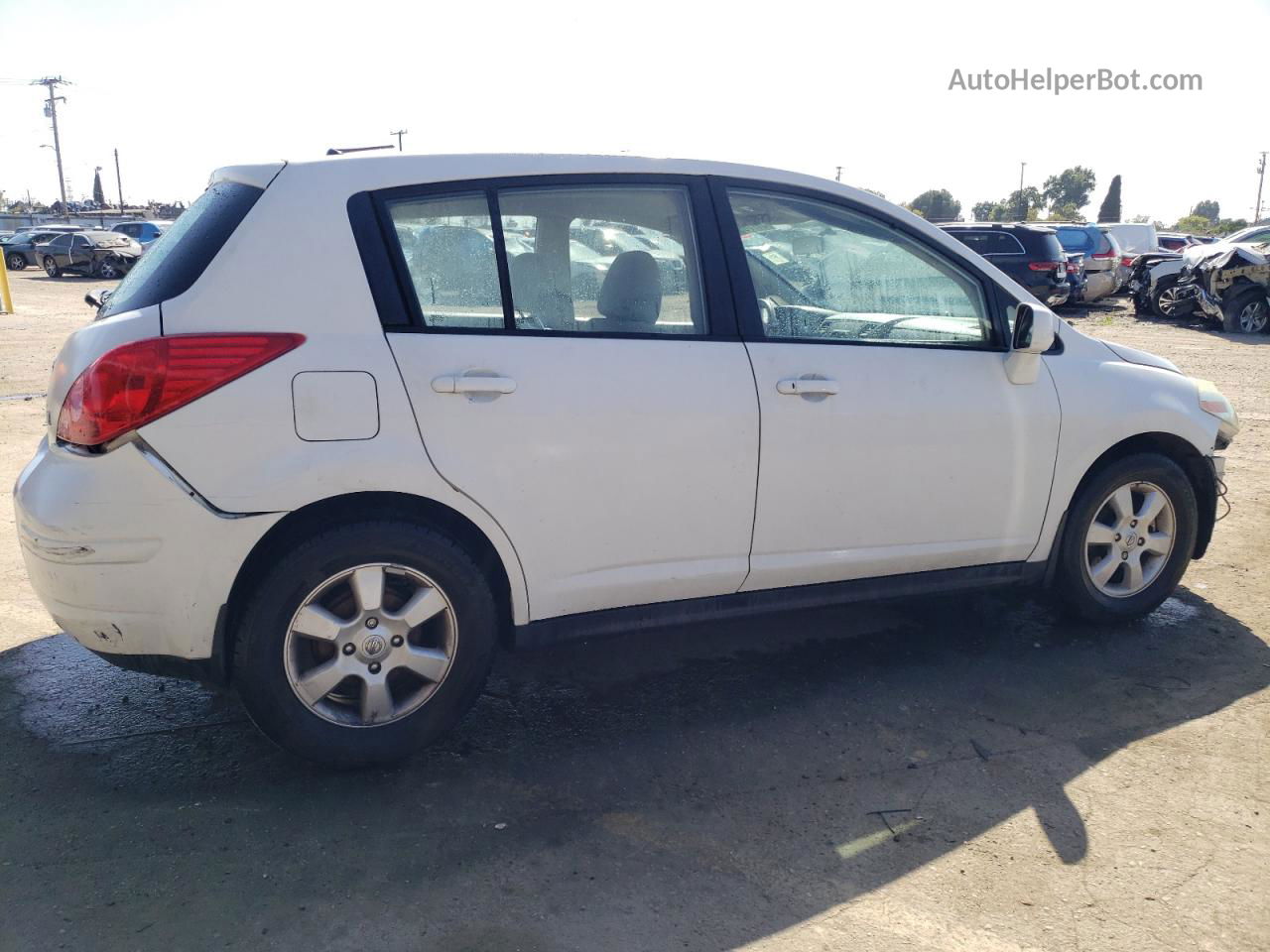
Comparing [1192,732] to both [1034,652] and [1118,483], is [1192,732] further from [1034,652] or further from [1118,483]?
[1118,483]

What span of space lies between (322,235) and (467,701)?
4.93 feet

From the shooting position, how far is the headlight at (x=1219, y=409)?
448cm

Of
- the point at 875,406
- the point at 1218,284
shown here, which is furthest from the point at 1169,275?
the point at 875,406

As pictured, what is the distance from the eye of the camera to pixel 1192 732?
140 inches

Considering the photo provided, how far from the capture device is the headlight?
4.48 metres

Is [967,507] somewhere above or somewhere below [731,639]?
above

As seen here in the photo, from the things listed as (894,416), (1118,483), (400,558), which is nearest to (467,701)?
(400,558)

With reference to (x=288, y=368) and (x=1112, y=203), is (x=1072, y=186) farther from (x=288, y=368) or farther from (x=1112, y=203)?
(x=288, y=368)

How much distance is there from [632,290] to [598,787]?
161 centimetres

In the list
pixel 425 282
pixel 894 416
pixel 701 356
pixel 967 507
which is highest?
pixel 425 282

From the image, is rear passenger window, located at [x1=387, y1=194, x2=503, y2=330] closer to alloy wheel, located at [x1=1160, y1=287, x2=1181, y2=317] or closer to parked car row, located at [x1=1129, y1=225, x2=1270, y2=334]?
parked car row, located at [x1=1129, y1=225, x2=1270, y2=334]

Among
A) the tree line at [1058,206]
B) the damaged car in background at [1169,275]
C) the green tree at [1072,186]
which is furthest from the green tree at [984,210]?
the damaged car in background at [1169,275]

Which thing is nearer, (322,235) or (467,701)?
(322,235)

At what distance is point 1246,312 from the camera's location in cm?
1689
